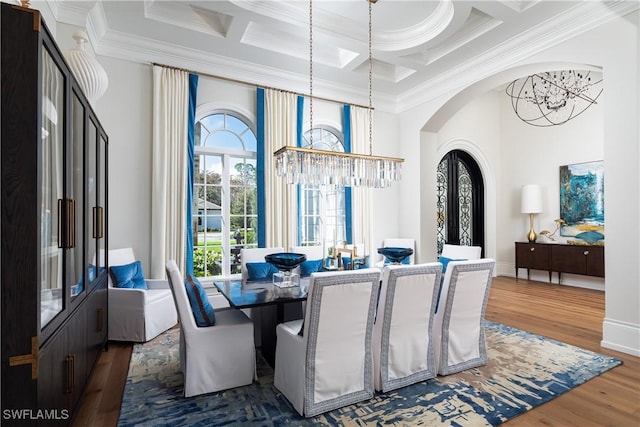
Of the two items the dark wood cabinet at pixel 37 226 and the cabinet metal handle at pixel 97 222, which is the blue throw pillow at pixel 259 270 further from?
the dark wood cabinet at pixel 37 226

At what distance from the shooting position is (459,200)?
7145 millimetres

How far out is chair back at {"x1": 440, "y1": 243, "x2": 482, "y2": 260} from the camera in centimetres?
374

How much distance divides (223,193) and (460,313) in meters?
3.36

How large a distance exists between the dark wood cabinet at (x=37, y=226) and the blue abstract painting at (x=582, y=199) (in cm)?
718

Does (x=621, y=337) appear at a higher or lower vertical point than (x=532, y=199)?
lower

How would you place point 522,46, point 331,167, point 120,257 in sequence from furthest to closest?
point 522,46 < point 120,257 < point 331,167

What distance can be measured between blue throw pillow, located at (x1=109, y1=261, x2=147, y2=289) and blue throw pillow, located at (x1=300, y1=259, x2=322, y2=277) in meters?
1.75

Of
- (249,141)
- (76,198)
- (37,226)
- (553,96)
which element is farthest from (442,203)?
(37,226)

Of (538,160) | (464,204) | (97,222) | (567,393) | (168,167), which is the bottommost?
(567,393)

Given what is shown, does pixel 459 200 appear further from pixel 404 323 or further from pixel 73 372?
pixel 73 372

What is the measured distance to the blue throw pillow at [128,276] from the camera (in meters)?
3.51

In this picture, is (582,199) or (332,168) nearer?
(332,168)

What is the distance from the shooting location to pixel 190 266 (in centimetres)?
425

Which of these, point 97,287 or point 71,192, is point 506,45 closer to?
point 71,192
